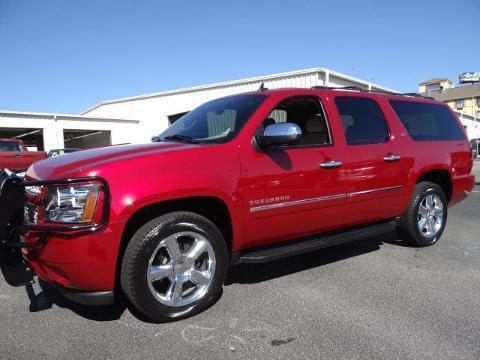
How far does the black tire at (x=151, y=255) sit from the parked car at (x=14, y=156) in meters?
11.2

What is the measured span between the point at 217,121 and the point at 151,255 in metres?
1.51

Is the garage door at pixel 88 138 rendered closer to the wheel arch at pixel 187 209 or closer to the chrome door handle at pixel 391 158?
the chrome door handle at pixel 391 158

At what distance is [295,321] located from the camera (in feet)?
10.1

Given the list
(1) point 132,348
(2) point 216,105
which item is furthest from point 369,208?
(1) point 132,348

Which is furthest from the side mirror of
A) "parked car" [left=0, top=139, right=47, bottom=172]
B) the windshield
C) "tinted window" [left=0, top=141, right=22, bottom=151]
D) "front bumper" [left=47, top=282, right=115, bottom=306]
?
"tinted window" [left=0, top=141, right=22, bottom=151]

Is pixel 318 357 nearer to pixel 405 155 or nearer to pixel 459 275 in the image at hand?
pixel 459 275

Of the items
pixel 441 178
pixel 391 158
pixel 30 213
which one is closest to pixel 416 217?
pixel 441 178

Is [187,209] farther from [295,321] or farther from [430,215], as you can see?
[430,215]

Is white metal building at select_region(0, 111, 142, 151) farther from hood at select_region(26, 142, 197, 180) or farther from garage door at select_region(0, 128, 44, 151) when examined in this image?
hood at select_region(26, 142, 197, 180)

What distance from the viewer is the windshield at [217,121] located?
11.6ft

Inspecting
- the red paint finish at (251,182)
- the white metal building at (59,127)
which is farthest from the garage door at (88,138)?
the red paint finish at (251,182)

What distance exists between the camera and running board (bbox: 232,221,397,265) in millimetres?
3463

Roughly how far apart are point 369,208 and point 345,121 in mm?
925

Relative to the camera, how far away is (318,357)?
257 cm
